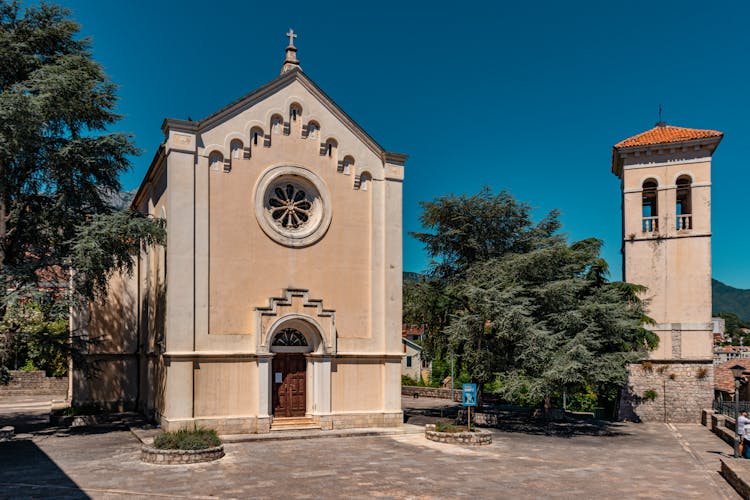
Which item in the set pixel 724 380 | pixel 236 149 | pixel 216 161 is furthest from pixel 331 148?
pixel 724 380

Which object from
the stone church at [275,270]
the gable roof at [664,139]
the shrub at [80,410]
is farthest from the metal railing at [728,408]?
the shrub at [80,410]

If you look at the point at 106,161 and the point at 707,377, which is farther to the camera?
the point at 707,377

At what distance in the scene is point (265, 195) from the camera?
22.6 meters

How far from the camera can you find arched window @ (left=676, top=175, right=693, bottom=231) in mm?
31828

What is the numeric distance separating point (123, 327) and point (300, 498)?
18084 millimetres

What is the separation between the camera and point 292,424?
72.0 feet

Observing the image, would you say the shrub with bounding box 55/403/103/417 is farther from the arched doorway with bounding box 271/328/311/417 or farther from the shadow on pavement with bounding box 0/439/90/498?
the arched doorway with bounding box 271/328/311/417

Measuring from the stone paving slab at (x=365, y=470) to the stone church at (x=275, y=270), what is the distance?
1.87 metres

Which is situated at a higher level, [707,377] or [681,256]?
[681,256]

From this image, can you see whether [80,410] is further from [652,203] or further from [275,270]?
[652,203]

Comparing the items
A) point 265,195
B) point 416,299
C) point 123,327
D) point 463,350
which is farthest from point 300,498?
point 123,327

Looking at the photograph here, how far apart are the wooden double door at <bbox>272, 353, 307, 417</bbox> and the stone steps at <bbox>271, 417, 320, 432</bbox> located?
0.21 meters

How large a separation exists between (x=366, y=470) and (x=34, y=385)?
31943 mm

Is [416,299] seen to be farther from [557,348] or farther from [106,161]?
[106,161]
